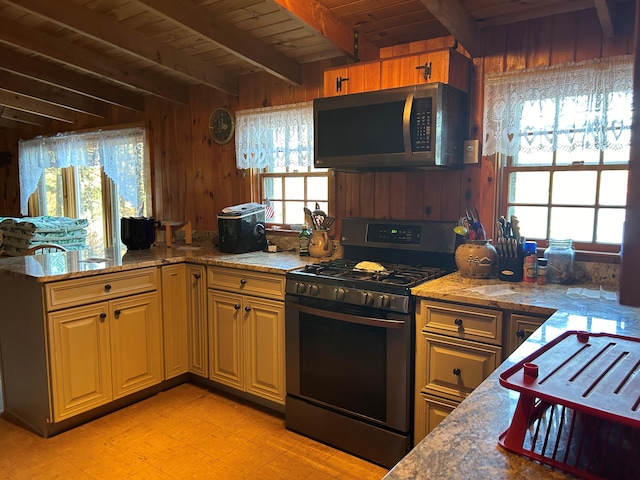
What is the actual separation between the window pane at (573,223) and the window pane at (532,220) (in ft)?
0.12

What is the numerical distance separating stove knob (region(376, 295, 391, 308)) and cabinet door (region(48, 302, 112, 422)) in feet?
5.04

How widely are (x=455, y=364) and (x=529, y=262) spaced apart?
0.62m

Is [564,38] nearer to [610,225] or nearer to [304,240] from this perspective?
[610,225]

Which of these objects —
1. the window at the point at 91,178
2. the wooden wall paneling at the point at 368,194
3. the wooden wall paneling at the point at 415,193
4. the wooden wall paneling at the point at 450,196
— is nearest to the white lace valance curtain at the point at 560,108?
the wooden wall paneling at the point at 450,196

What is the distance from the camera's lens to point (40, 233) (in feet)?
13.8

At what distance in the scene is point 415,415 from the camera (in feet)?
6.91

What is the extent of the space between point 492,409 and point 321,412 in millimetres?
1574

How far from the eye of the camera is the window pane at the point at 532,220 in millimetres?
2391

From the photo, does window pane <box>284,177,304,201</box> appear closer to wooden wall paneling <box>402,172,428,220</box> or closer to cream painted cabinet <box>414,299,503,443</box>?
wooden wall paneling <box>402,172,428,220</box>

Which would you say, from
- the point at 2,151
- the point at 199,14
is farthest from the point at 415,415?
the point at 2,151

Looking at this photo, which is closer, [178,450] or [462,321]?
[462,321]

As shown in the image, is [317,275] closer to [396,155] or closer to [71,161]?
[396,155]

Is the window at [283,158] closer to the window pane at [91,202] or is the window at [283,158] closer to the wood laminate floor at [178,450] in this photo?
the wood laminate floor at [178,450]

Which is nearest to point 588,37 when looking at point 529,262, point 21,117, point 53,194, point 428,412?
point 529,262
